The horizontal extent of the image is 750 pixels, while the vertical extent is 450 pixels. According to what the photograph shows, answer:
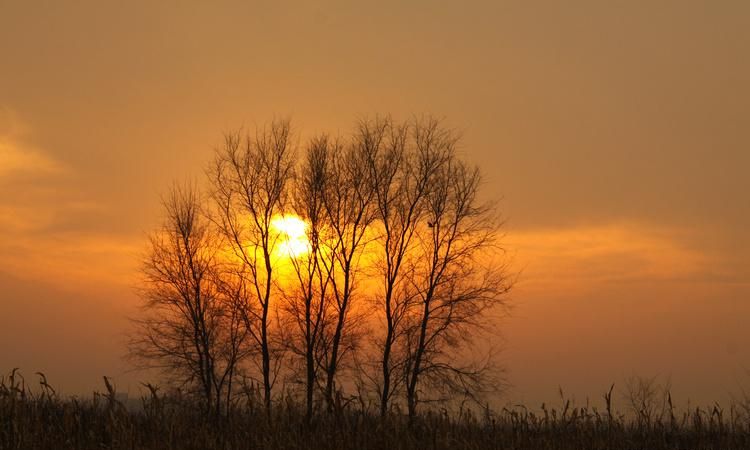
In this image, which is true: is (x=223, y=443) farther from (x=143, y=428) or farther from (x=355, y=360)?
(x=355, y=360)

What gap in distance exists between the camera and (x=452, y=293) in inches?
1773

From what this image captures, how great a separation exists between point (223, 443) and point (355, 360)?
1420 inches

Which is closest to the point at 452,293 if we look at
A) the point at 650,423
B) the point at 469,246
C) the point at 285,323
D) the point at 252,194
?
the point at 469,246

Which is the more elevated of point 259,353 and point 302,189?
point 302,189

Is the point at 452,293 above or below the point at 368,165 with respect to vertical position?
below

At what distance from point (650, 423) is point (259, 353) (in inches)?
1558

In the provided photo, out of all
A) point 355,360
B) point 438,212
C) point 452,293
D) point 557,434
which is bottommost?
point 557,434

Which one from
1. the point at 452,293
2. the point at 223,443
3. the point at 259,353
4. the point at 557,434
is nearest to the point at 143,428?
the point at 223,443

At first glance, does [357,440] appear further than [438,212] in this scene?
No

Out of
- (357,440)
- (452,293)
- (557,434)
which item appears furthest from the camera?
(452,293)

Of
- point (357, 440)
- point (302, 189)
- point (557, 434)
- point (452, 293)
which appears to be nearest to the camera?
point (357, 440)

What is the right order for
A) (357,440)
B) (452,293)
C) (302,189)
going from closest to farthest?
(357,440)
(452,293)
(302,189)

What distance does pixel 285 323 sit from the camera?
4759 centimetres

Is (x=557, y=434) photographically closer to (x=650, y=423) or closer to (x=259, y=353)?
(x=650, y=423)
